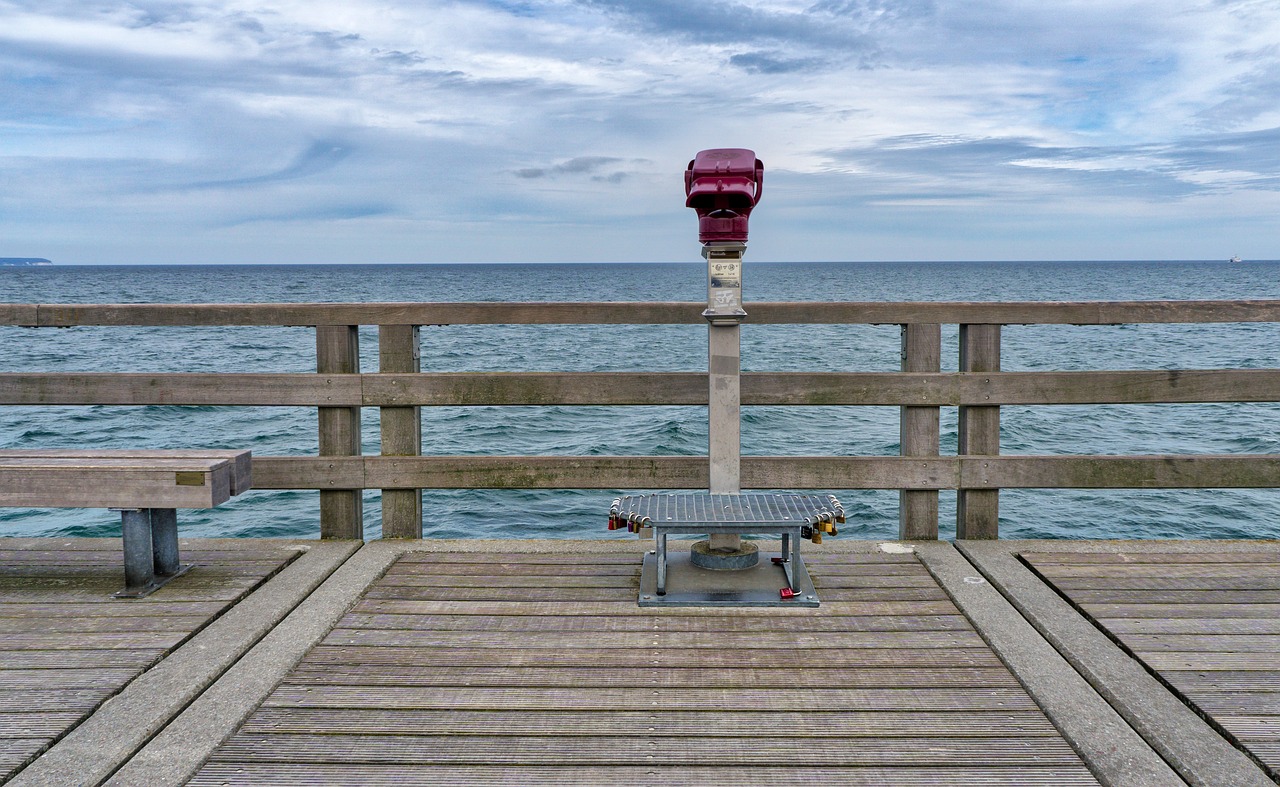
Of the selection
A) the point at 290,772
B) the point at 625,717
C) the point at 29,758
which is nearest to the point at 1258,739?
the point at 625,717

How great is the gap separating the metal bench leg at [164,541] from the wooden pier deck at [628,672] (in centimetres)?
16

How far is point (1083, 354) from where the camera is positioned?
33.1m

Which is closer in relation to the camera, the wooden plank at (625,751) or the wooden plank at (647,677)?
the wooden plank at (625,751)

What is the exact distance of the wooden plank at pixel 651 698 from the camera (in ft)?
8.57

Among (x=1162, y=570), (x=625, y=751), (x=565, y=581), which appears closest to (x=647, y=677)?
(x=625, y=751)

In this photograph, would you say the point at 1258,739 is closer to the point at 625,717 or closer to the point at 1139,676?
the point at 1139,676

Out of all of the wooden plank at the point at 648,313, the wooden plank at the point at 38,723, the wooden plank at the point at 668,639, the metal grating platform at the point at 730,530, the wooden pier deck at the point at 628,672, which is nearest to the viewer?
the wooden pier deck at the point at 628,672

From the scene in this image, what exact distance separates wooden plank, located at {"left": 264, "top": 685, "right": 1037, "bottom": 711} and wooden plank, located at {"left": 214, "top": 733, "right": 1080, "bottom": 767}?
172 millimetres

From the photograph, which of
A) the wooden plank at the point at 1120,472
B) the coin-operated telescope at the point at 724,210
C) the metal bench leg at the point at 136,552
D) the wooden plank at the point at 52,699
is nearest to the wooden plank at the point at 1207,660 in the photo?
the wooden plank at the point at 1120,472

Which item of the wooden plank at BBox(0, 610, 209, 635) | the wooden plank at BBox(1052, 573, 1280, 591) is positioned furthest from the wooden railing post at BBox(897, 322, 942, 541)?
the wooden plank at BBox(0, 610, 209, 635)

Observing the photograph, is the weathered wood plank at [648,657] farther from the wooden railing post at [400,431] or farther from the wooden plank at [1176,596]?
the wooden railing post at [400,431]

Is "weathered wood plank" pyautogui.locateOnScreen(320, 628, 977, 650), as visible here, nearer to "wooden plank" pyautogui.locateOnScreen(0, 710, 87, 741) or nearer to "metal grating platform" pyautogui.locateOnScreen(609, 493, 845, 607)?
"metal grating platform" pyautogui.locateOnScreen(609, 493, 845, 607)

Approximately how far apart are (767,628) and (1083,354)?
33.7 m

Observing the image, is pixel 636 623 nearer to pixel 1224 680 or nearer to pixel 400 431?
pixel 400 431
